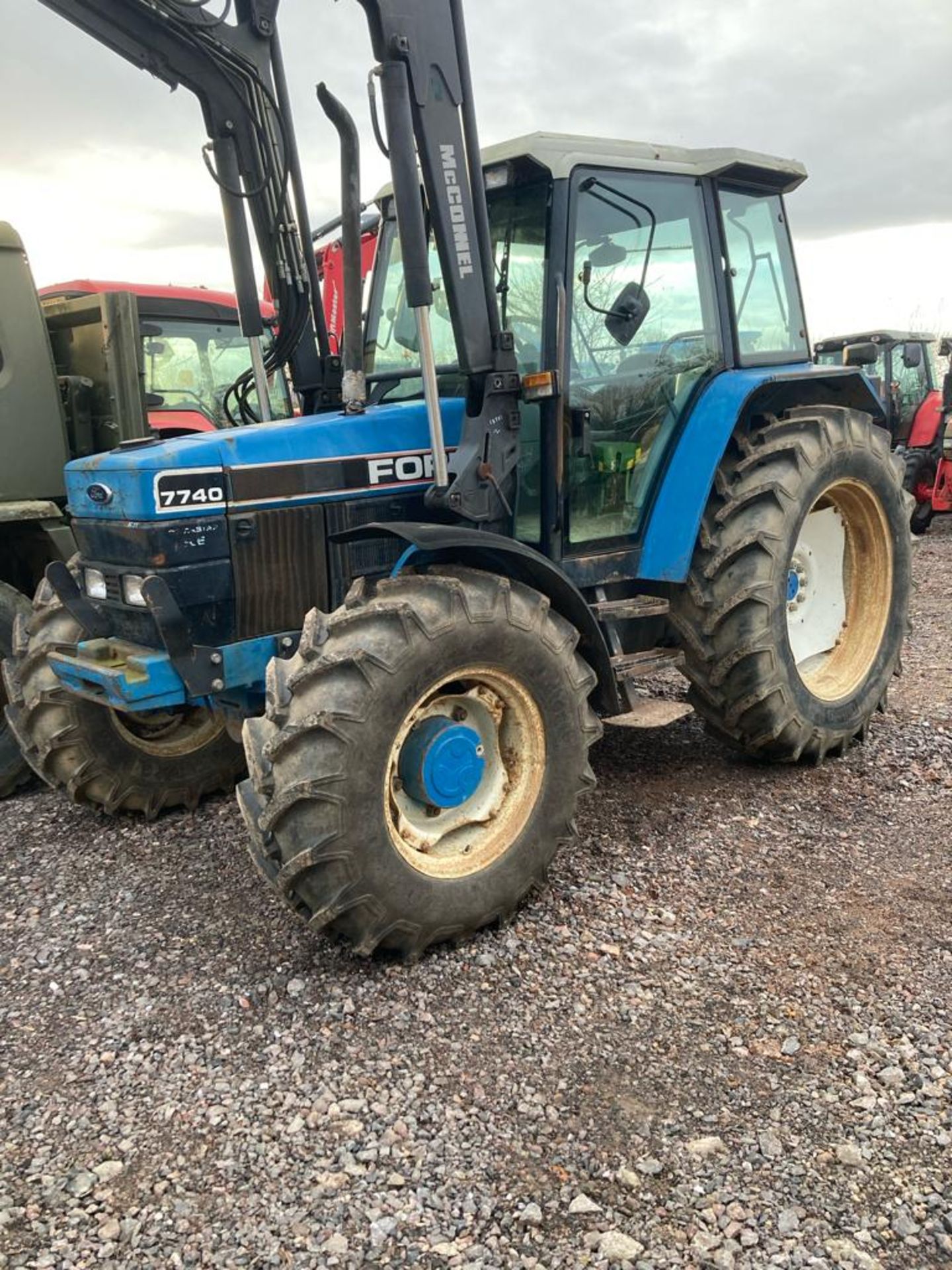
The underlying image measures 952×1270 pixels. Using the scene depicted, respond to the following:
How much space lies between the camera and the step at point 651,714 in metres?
3.95

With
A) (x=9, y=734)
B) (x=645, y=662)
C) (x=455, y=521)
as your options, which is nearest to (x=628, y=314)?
(x=455, y=521)

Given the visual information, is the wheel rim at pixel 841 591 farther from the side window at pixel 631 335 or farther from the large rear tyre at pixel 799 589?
the side window at pixel 631 335

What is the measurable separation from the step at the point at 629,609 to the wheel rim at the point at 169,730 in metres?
1.64

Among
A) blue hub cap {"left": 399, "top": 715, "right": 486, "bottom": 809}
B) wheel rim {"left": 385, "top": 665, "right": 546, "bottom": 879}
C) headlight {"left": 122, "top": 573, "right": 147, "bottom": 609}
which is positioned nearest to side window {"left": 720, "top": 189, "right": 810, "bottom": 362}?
wheel rim {"left": 385, "top": 665, "right": 546, "bottom": 879}

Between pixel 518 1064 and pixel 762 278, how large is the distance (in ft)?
11.3

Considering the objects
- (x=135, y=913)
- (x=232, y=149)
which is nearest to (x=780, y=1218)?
(x=135, y=913)

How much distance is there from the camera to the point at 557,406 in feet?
12.0

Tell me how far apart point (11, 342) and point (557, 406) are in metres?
3.15

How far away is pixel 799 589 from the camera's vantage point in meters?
4.66

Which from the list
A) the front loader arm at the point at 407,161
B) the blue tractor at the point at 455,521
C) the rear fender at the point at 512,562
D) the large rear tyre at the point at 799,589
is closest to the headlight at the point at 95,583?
the blue tractor at the point at 455,521

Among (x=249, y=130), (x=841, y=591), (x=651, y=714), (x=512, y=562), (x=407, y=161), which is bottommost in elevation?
(x=651, y=714)

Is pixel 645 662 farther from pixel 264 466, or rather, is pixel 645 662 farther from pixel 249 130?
pixel 249 130

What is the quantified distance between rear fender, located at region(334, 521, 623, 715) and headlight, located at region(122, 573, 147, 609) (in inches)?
25.1

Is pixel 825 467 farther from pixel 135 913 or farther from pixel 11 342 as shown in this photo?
pixel 11 342
